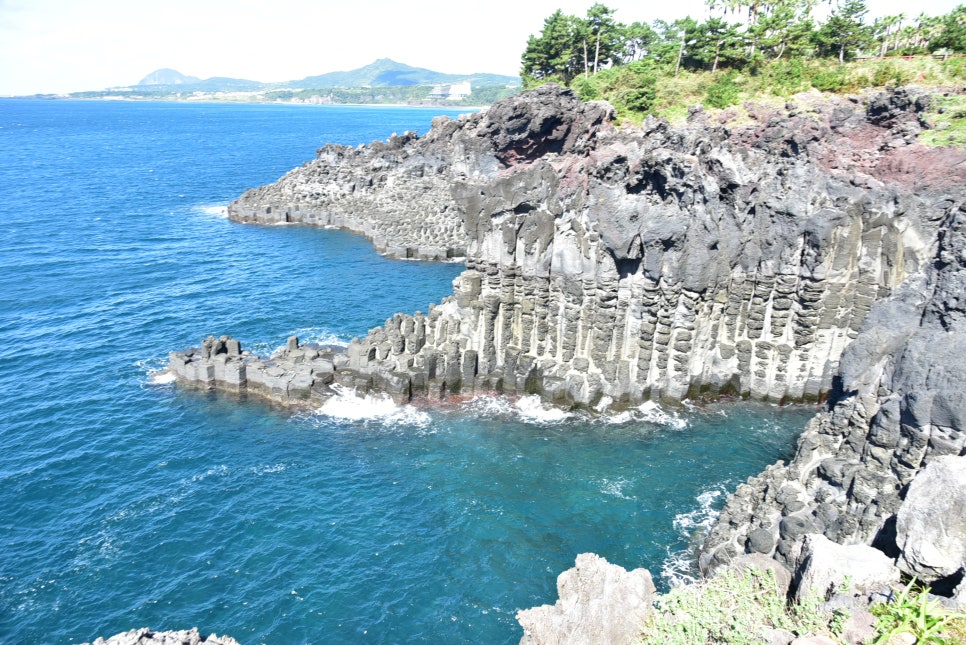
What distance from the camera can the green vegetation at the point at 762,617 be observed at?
41.1 feet

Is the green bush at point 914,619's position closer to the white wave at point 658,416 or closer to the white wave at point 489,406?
the white wave at point 658,416

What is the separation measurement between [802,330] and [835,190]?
8.33m

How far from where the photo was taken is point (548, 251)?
3838cm

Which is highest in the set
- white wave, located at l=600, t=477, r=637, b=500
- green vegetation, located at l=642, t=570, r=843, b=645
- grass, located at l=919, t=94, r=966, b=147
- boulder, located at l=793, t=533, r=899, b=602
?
grass, located at l=919, t=94, r=966, b=147

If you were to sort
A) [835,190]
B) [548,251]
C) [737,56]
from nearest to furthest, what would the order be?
[835,190], [548,251], [737,56]

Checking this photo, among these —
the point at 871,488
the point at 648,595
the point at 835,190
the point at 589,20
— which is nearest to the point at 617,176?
the point at 835,190

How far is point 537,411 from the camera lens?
38188mm

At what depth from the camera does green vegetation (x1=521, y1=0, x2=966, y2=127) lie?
6462 centimetres

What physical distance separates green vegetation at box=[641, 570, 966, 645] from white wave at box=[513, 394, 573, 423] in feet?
64.2

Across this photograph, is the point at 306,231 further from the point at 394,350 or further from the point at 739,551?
the point at 739,551

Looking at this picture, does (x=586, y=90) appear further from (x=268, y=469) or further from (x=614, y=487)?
(x=268, y=469)

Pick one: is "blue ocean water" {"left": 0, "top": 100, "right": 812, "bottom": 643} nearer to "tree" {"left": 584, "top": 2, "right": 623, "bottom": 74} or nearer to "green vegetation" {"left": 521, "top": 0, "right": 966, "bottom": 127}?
"green vegetation" {"left": 521, "top": 0, "right": 966, "bottom": 127}

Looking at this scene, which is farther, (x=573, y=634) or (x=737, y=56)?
(x=737, y=56)

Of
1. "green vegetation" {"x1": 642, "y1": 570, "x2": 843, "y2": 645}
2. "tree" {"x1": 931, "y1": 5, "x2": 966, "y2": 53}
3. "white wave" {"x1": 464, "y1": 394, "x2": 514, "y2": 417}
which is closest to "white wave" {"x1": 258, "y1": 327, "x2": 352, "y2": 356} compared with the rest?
"white wave" {"x1": 464, "y1": 394, "x2": 514, "y2": 417}
